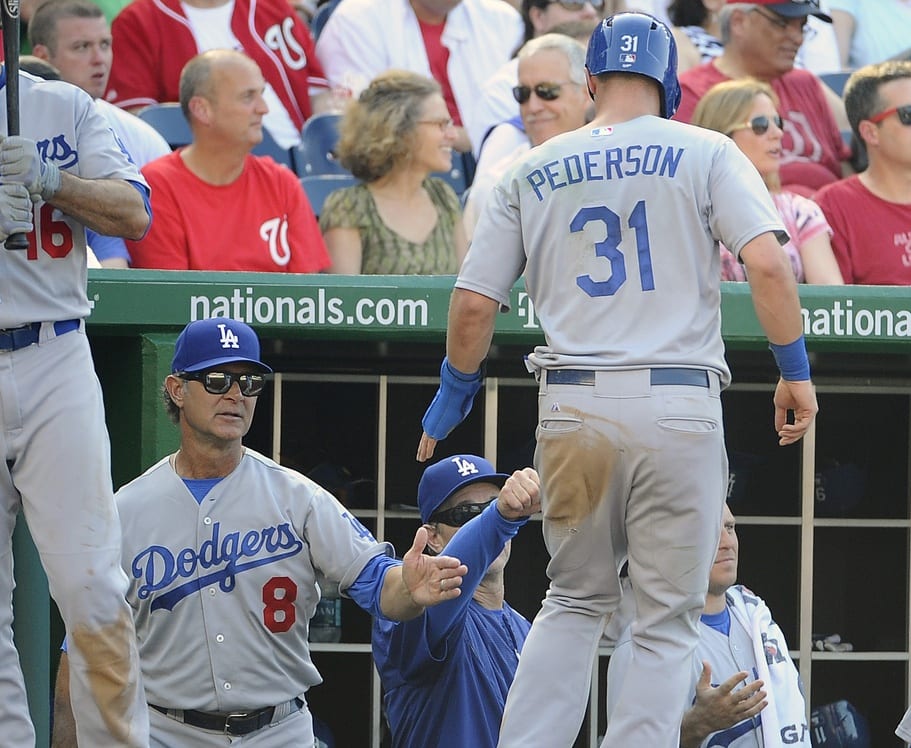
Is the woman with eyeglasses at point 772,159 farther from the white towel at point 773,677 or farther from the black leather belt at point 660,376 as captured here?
the black leather belt at point 660,376

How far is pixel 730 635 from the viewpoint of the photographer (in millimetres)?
4625

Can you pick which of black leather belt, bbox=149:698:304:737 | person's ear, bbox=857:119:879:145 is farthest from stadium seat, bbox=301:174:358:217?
black leather belt, bbox=149:698:304:737

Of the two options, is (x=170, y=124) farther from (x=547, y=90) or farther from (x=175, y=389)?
(x=175, y=389)

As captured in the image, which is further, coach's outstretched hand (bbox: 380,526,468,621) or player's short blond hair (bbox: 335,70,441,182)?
player's short blond hair (bbox: 335,70,441,182)

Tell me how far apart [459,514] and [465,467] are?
0.44ft

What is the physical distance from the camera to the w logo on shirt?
4700mm

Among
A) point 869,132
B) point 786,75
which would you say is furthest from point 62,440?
point 786,75

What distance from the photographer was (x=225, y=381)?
4.44 m

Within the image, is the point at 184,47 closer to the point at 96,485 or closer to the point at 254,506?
the point at 254,506

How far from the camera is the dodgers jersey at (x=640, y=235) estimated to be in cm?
356

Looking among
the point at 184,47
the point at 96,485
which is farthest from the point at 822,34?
the point at 96,485

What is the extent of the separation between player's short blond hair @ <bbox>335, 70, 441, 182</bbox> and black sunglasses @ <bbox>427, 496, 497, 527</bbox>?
179 centimetres

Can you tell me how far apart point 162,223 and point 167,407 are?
1156 mm

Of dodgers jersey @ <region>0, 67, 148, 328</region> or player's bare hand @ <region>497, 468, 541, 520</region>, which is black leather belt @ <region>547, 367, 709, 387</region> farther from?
dodgers jersey @ <region>0, 67, 148, 328</region>
